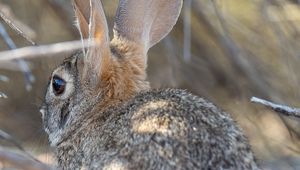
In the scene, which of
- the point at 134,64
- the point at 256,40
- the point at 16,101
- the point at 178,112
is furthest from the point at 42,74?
the point at 178,112

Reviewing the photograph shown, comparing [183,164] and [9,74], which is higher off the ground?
[183,164]

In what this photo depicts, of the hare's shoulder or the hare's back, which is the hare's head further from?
the hare's back

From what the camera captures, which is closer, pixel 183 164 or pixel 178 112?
pixel 183 164

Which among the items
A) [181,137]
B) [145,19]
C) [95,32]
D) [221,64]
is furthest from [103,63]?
[221,64]

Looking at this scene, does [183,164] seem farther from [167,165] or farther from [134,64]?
[134,64]

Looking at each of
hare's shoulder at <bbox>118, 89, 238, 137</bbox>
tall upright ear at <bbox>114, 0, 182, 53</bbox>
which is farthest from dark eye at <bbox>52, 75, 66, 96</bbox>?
hare's shoulder at <bbox>118, 89, 238, 137</bbox>

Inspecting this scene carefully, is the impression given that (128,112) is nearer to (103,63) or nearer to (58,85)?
(103,63)

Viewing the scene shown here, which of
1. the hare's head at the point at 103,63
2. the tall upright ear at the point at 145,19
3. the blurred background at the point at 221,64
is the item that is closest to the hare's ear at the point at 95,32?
the hare's head at the point at 103,63

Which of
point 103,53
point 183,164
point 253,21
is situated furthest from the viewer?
point 253,21
